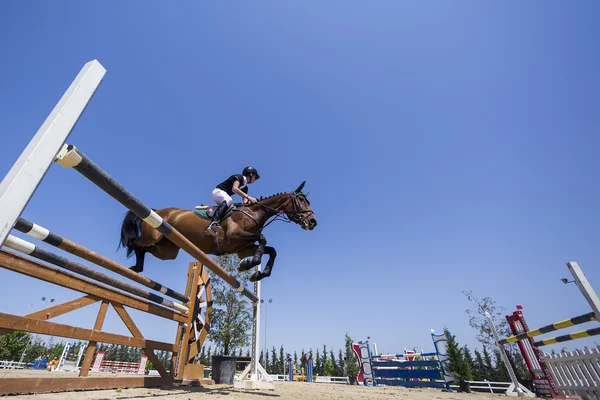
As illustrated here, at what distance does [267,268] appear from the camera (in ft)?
12.7

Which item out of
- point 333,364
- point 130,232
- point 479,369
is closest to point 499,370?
point 479,369

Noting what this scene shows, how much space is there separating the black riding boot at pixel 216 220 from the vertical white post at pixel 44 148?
2262 mm

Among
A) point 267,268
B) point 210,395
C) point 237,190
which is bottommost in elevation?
point 210,395

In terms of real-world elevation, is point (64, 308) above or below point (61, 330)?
above

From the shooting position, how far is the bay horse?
3.78 meters

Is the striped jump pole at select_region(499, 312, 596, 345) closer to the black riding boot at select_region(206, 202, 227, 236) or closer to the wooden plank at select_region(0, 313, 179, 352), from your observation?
the black riding boot at select_region(206, 202, 227, 236)

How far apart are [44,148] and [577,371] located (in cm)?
741

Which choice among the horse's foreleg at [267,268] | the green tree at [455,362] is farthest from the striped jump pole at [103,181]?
the green tree at [455,362]

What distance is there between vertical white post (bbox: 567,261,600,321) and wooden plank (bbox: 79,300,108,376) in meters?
5.89

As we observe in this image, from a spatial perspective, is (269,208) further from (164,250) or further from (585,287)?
(585,287)

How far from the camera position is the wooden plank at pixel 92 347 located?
292cm

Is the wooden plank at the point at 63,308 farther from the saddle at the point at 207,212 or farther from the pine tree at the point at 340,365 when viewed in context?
the pine tree at the point at 340,365

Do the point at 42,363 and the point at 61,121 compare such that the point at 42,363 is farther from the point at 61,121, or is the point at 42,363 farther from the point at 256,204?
the point at 61,121

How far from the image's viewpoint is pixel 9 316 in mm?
2213
